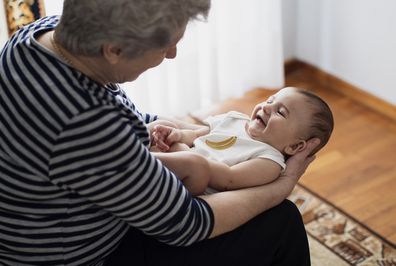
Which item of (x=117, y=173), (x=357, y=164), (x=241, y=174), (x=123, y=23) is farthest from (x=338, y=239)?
(x=123, y=23)

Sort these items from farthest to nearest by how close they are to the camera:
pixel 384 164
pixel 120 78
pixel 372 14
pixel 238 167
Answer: pixel 372 14 < pixel 384 164 < pixel 238 167 < pixel 120 78

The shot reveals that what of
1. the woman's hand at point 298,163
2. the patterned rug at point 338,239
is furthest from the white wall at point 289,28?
the woman's hand at point 298,163

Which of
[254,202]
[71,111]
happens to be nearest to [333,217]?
[254,202]

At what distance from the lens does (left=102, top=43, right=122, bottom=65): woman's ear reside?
107 centimetres

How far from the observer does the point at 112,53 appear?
108 centimetres

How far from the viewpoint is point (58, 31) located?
111 cm

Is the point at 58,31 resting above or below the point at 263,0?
above

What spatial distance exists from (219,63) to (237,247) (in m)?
1.53

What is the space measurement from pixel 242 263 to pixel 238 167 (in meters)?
0.24

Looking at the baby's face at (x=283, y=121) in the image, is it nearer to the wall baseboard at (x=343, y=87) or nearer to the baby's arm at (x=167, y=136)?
the baby's arm at (x=167, y=136)

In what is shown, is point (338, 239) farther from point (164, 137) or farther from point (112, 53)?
point (112, 53)

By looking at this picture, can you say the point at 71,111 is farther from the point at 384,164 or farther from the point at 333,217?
the point at 384,164

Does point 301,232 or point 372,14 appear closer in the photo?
point 301,232

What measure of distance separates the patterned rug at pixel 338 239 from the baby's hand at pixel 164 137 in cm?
77
